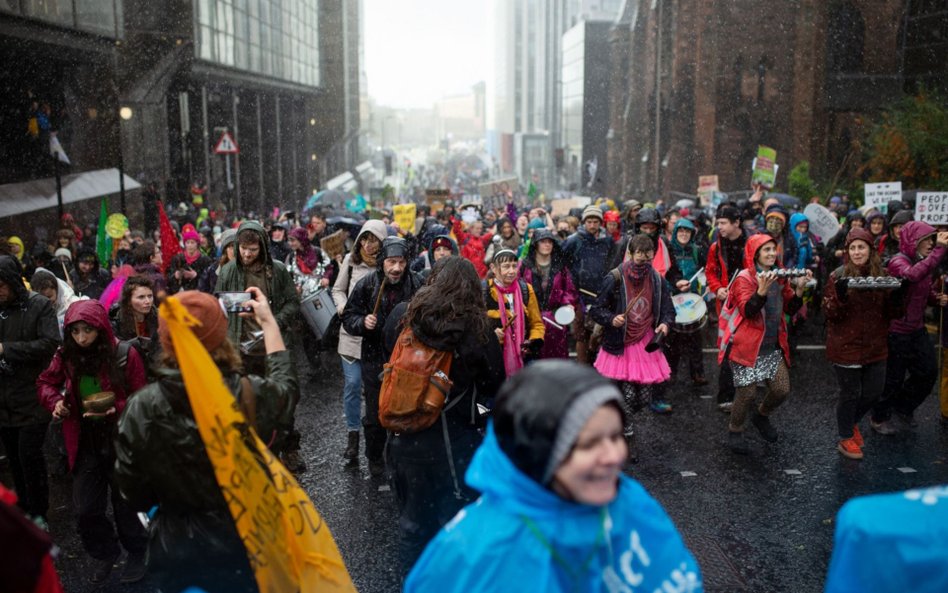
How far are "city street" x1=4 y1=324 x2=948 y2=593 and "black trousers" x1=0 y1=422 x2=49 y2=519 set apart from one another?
0.26 m

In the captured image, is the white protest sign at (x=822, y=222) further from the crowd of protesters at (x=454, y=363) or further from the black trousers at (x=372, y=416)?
the black trousers at (x=372, y=416)

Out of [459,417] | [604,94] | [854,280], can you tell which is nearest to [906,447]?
[854,280]

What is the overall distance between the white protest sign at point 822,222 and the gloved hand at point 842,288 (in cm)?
602

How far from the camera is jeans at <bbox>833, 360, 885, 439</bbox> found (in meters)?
6.94

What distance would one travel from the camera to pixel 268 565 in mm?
3064

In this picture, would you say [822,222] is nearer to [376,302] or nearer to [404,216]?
[404,216]

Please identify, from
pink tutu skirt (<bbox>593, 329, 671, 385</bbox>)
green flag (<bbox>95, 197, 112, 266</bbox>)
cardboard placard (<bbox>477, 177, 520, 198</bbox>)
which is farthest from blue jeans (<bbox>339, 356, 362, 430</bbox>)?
cardboard placard (<bbox>477, 177, 520, 198</bbox>)

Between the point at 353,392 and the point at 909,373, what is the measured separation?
4.74 meters

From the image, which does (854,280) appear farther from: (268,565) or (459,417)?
(268,565)

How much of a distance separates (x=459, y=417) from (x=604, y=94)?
77671 millimetres

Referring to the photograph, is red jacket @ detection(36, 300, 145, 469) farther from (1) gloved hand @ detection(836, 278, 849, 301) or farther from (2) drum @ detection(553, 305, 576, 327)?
(1) gloved hand @ detection(836, 278, 849, 301)

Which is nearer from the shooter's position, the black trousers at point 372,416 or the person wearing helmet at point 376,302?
the person wearing helmet at point 376,302

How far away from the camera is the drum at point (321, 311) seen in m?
7.80

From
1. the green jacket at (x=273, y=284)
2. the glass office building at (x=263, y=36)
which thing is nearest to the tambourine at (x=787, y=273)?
the green jacket at (x=273, y=284)
